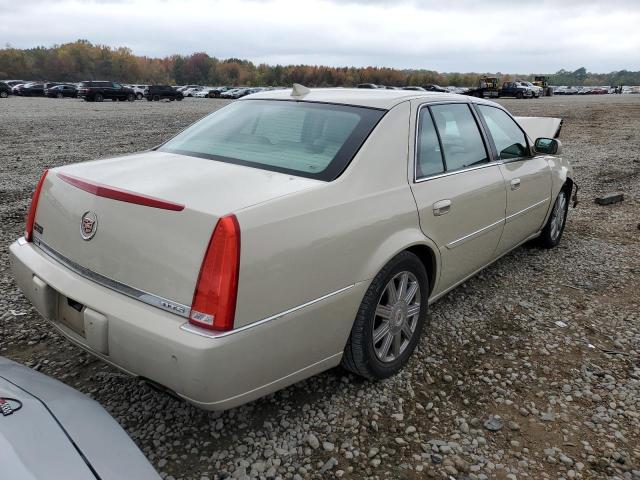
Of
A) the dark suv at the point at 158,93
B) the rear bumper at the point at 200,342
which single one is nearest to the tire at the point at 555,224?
the rear bumper at the point at 200,342

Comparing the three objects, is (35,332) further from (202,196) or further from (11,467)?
(11,467)

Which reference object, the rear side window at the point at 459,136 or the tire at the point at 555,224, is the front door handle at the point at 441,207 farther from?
the tire at the point at 555,224

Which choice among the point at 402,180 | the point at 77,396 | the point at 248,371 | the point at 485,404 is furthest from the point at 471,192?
the point at 77,396

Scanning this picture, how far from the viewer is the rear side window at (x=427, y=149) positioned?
2.88 m

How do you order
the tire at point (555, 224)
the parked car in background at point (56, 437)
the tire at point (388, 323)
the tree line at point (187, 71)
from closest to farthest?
the parked car in background at point (56, 437) < the tire at point (388, 323) < the tire at point (555, 224) < the tree line at point (187, 71)

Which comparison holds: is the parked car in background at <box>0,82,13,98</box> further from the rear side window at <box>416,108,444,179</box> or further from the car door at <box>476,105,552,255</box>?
the rear side window at <box>416,108,444,179</box>

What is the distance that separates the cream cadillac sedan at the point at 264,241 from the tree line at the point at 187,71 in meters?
93.5

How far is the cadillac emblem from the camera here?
212 cm

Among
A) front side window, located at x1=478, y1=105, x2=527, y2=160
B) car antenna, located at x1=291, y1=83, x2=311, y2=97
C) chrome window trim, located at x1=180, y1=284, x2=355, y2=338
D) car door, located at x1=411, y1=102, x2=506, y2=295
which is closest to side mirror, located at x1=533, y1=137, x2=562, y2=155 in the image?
front side window, located at x1=478, y1=105, x2=527, y2=160

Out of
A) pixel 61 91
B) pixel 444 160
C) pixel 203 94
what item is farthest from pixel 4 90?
pixel 444 160

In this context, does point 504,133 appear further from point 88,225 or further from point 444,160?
point 88,225

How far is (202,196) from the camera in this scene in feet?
6.66

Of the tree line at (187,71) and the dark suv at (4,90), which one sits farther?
the tree line at (187,71)

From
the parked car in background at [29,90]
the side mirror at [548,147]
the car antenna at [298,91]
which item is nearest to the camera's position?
the car antenna at [298,91]
